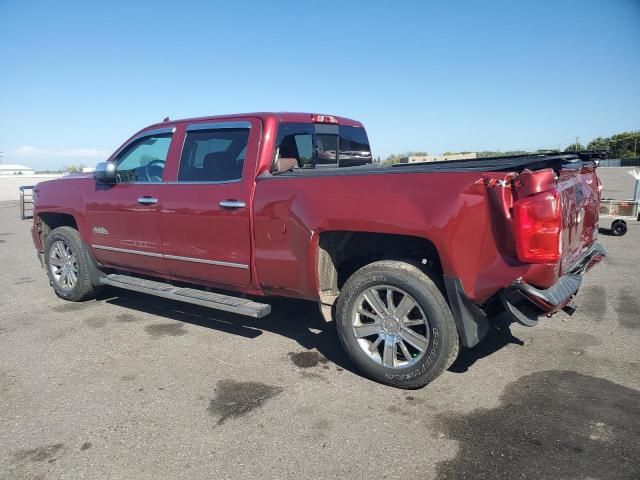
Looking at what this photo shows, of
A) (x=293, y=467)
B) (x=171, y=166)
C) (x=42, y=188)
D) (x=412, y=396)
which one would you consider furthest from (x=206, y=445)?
(x=42, y=188)

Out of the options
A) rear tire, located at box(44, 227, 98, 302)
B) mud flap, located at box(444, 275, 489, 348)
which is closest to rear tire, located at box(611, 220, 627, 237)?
mud flap, located at box(444, 275, 489, 348)

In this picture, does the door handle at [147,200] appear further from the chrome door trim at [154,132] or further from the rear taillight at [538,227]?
the rear taillight at [538,227]

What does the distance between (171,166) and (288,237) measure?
1.65 m

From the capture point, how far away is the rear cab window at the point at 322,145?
4.52 meters

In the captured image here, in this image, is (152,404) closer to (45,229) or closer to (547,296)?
(547,296)

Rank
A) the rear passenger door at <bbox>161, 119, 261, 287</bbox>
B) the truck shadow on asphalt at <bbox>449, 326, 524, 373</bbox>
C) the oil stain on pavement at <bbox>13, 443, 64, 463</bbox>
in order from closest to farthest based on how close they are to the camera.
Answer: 1. the oil stain on pavement at <bbox>13, 443, 64, 463</bbox>
2. the truck shadow on asphalt at <bbox>449, 326, 524, 373</bbox>
3. the rear passenger door at <bbox>161, 119, 261, 287</bbox>

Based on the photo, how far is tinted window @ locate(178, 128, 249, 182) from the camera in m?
4.39

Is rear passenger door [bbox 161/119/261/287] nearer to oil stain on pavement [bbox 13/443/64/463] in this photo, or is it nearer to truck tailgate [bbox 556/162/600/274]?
oil stain on pavement [bbox 13/443/64/463]

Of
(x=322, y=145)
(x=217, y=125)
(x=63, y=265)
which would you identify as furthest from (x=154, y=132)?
(x=63, y=265)

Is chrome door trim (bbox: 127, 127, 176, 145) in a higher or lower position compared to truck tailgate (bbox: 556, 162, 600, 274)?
higher

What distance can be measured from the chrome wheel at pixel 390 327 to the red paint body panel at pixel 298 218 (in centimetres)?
41

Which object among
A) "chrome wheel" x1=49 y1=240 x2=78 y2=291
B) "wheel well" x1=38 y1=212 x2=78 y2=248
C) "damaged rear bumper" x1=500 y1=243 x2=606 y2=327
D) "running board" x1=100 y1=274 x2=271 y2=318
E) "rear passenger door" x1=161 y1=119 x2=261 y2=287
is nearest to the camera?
"damaged rear bumper" x1=500 y1=243 x2=606 y2=327

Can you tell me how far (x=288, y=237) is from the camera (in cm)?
393

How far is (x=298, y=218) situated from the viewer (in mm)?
3844
